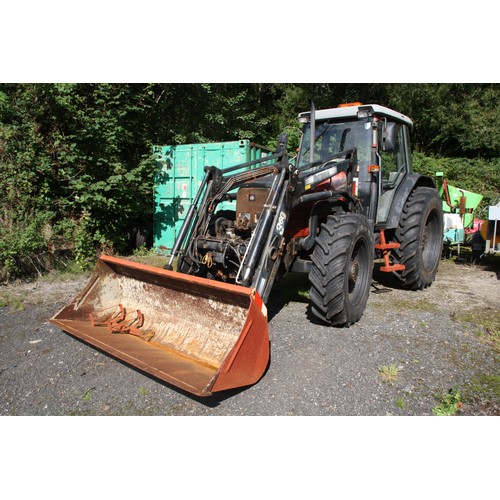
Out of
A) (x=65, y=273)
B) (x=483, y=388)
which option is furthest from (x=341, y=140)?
(x=65, y=273)

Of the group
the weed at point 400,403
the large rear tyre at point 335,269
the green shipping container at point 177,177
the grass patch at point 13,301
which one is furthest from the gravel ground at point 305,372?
the green shipping container at point 177,177

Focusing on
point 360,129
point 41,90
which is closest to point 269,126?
point 41,90

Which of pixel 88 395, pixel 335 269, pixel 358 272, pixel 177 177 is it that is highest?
pixel 177 177

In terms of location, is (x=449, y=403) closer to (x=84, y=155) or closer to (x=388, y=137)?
(x=388, y=137)

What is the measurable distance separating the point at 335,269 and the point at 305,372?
1106mm

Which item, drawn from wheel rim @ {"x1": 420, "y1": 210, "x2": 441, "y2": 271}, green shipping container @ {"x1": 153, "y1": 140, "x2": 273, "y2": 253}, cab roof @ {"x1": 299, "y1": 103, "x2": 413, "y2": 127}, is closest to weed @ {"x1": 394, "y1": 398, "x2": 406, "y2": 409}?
cab roof @ {"x1": 299, "y1": 103, "x2": 413, "y2": 127}

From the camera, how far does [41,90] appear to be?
7.68m

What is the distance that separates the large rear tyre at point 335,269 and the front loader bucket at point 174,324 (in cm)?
109

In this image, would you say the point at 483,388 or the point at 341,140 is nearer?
the point at 483,388

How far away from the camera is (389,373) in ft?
11.7

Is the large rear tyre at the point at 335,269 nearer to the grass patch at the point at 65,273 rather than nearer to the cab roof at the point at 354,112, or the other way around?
the cab roof at the point at 354,112

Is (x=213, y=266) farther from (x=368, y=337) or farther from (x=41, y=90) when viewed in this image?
(x=41, y=90)

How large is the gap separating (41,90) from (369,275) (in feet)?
22.1

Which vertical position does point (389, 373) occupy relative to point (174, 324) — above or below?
below
